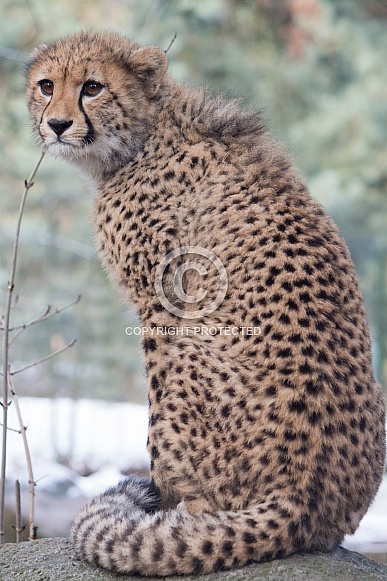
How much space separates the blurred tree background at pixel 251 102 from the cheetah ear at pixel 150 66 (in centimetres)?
474

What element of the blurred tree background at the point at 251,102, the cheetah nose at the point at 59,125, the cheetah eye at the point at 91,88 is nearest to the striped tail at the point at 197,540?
the cheetah nose at the point at 59,125

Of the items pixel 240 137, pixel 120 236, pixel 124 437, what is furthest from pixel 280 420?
pixel 124 437

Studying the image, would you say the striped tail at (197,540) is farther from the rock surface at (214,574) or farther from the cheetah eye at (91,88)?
the cheetah eye at (91,88)

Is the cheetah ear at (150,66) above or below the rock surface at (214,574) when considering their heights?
above

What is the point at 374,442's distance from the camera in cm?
289

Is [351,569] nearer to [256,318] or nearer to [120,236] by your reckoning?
[256,318]

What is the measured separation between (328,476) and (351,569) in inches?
14.0

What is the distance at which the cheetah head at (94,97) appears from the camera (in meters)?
3.34

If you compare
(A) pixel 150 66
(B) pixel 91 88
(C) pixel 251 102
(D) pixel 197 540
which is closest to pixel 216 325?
(D) pixel 197 540

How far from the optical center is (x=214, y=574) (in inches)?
103

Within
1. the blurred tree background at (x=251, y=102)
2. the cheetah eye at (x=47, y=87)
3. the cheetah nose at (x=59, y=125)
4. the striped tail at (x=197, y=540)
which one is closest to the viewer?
the striped tail at (x=197, y=540)

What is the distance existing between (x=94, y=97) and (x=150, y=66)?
13.6 inches

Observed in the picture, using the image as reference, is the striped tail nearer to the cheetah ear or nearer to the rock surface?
the rock surface

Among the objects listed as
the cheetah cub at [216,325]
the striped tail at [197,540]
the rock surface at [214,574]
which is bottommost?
the rock surface at [214,574]
